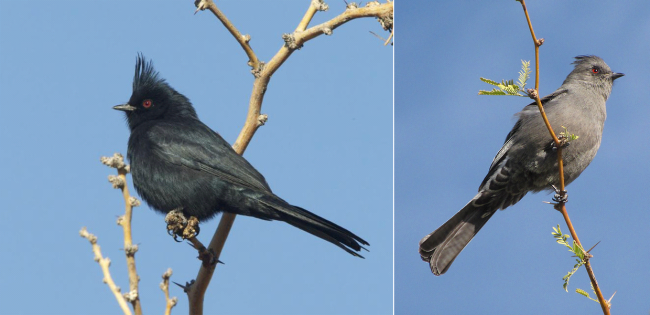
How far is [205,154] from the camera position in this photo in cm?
524

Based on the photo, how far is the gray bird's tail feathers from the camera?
563 centimetres

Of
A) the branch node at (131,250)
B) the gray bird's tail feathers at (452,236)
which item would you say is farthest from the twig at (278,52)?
the gray bird's tail feathers at (452,236)

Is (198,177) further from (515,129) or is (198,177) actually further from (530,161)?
(515,129)

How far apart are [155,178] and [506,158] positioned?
123 inches

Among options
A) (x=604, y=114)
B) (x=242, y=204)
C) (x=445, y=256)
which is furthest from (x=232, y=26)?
(x=604, y=114)

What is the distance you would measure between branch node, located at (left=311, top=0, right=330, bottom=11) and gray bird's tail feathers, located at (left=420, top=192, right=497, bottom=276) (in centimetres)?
231

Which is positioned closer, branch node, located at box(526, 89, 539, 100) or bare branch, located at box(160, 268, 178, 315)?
bare branch, located at box(160, 268, 178, 315)

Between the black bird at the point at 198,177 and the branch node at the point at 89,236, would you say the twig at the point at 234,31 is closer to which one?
the black bird at the point at 198,177

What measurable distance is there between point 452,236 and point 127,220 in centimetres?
371

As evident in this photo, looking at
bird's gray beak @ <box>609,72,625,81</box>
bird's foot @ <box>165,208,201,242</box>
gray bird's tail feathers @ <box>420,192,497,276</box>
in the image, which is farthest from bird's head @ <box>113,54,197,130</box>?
bird's gray beak @ <box>609,72,625,81</box>

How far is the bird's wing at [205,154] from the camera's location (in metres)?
5.02

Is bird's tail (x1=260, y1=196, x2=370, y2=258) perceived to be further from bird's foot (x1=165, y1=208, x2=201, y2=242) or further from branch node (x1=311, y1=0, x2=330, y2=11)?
branch node (x1=311, y1=0, x2=330, y2=11)

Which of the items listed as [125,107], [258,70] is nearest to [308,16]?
[258,70]

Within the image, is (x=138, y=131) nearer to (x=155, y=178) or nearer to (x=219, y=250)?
(x=155, y=178)
